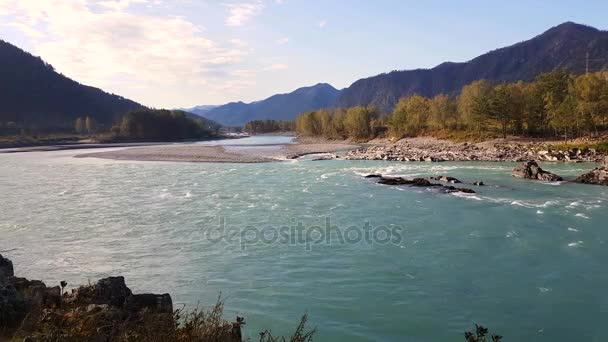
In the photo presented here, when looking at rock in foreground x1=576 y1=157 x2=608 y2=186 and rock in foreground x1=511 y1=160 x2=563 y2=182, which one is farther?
rock in foreground x1=511 y1=160 x2=563 y2=182

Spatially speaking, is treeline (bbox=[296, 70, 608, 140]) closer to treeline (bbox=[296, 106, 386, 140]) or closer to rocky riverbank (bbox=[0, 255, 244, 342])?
treeline (bbox=[296, 106, 386, 140])

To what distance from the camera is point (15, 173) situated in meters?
61.2

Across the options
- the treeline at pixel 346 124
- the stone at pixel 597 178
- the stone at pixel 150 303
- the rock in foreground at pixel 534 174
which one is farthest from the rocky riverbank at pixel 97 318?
the treeline at pixel 346 124

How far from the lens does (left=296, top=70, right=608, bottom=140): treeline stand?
7861 centimetres

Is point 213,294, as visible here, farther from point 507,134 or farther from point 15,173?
point 507,134

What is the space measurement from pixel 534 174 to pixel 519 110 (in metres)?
54.1

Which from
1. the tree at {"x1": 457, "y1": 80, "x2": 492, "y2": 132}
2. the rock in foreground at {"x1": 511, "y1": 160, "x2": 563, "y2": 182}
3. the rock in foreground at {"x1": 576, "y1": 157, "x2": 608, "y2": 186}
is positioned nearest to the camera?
the rock in foreground at {"x1": 576, "y1": 157, "x2": 608, "y2": 186}

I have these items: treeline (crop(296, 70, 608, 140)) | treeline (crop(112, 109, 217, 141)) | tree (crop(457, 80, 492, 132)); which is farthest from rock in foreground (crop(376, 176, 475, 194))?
treeline (crop(112, 109, 217, 141))

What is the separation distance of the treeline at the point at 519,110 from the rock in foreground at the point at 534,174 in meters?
37.7

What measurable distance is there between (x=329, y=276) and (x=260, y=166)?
48430 millimetres

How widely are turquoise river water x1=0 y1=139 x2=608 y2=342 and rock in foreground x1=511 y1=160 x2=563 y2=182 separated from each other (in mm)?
3504

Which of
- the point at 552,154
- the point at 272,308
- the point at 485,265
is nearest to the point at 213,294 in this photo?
the point at 272,308

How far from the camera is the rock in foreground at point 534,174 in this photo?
43688mm

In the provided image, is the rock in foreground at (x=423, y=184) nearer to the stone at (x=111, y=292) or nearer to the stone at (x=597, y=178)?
the stone at (x=597, y=178)
